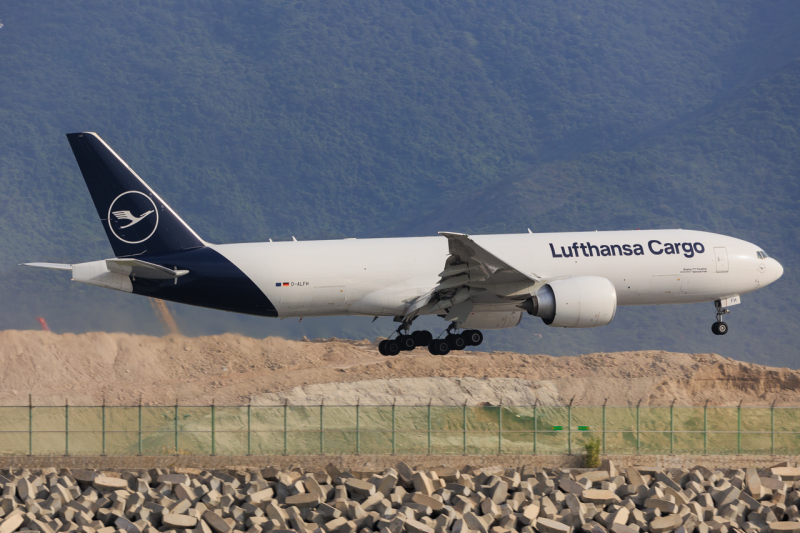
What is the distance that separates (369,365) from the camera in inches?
2744

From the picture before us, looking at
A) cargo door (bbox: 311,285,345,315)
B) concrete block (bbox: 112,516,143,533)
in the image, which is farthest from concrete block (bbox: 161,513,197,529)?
cargo door (bbox: 311,285,345,315)

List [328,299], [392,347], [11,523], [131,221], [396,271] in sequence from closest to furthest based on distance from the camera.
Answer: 1. [11,523]
2. [131,221]
3. [328,299]
4. [396,271]
5. [392,347]

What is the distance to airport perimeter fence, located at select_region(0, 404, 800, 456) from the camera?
41.2 m

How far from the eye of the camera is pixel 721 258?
161ft

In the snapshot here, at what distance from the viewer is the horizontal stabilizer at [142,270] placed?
4341 centimetres

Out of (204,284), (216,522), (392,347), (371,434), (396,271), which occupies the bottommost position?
(216,522)

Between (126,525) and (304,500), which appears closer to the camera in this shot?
(126,525)

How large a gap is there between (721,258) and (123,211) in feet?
91.1

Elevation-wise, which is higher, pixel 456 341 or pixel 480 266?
pixel 480 266

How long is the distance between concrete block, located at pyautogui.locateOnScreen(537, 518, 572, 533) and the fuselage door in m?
17.6

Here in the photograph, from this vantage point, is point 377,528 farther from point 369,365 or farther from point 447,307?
point 369,365

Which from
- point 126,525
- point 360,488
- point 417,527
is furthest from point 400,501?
point 126,525

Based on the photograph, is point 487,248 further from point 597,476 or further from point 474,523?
point 474,523

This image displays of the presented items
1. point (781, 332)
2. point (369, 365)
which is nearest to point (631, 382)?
point (369, 365)
